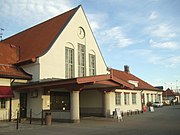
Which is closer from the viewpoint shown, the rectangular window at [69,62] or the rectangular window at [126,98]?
the rectangular window at [69,62]

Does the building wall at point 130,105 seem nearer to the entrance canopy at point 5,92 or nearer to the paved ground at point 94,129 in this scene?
the paved ground at point 94,129

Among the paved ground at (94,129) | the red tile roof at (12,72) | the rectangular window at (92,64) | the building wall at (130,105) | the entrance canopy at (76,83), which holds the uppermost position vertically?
the rectangular window at (92,64)

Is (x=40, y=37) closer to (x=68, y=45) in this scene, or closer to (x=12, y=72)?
(x=68, y=45)

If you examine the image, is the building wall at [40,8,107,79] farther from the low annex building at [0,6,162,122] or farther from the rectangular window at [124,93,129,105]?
the rectangular window at [124,93,129,105]

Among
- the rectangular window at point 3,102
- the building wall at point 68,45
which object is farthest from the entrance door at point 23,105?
the building wall at point 68,45

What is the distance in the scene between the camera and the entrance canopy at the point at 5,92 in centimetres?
2135

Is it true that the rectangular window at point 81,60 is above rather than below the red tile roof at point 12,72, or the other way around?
above

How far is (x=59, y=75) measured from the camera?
25.3 metres

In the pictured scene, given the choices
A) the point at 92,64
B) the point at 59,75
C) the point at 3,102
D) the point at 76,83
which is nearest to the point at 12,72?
the point at 3,102

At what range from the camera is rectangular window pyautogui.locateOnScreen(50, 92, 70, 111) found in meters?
24.9

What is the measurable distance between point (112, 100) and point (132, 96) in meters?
7.05

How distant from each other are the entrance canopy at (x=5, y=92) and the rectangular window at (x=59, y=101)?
408 centimetres

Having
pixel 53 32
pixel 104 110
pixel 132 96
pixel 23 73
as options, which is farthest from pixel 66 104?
pixel 132 96

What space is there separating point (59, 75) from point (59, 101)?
273cm
